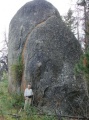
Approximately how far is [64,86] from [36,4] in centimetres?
799

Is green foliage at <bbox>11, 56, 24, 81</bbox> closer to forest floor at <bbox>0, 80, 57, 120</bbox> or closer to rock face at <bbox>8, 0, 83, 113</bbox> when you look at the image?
rock face at <bbox>8, 0, 83, 113</bbox>

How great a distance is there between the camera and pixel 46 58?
16828 millimetres

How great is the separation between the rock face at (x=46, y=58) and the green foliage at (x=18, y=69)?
0.84ft

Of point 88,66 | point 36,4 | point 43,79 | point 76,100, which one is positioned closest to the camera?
point 88,66

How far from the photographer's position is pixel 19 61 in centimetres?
1897

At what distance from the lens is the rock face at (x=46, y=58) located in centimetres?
1572

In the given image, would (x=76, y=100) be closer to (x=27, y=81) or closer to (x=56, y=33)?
(x=27, y=81)

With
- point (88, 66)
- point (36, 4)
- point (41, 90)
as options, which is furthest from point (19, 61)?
point (88, 66)

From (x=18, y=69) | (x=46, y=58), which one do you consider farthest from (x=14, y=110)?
(x=18, y=69)

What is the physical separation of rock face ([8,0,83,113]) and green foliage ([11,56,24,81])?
0.84ft

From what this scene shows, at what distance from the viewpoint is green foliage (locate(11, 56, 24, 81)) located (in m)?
18.7

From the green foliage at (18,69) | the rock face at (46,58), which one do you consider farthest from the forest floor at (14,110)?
the green foliage at (18,69)

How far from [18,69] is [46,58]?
2.70 metres

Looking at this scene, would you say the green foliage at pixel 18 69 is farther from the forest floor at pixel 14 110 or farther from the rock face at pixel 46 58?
the forest floor at pixel 14 110
